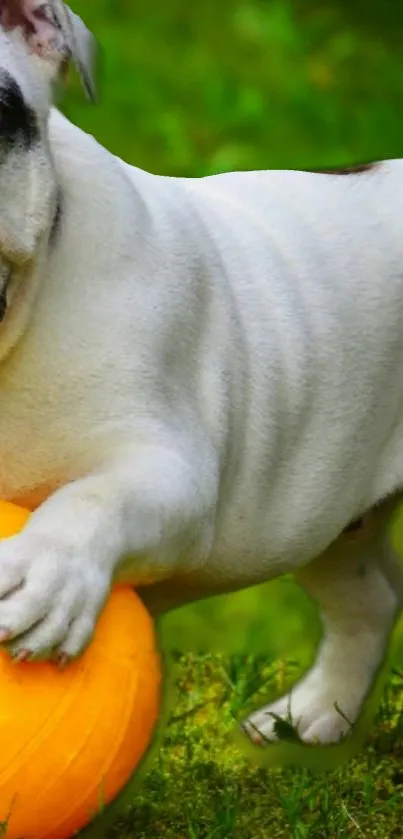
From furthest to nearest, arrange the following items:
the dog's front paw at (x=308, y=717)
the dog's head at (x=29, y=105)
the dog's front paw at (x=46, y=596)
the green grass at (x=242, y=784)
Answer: the dog's front paw at (x=308, y=717) → the green grass at (x=242, y=784) → the dog's head at (x=29, y=105) → the dog's front paw at (x=46, y=596)

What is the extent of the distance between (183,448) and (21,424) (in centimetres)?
22

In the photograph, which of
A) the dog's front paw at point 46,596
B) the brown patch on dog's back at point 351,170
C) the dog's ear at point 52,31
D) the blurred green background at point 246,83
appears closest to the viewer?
the dog's front paw at point 46,596

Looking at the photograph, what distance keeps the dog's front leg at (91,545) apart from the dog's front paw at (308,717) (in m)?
0.85

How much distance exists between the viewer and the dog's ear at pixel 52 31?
2.40 meters

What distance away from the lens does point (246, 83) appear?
6.58m

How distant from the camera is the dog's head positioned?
7.51 feet

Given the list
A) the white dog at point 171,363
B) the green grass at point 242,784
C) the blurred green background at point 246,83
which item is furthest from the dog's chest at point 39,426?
the blurred green background at point 246,83

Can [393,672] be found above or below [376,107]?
below

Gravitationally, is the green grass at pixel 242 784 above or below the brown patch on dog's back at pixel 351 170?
below

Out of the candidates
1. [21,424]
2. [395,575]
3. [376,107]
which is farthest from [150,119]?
[21,424]

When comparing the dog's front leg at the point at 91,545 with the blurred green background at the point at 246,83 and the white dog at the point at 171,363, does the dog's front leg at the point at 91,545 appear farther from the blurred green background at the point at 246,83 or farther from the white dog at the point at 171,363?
the blurred green background at the point at 246,83

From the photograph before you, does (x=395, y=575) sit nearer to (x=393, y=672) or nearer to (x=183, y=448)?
(x=393, y=672)

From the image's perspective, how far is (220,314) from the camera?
8.75 feet

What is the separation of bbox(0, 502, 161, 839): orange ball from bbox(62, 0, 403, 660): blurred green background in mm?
3133
